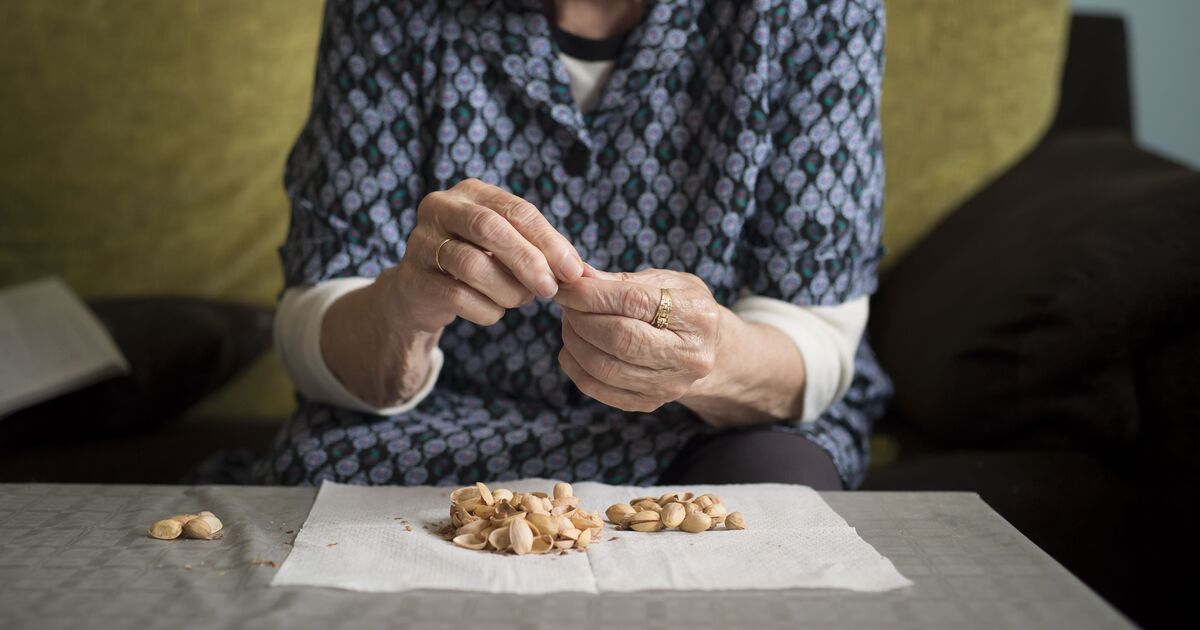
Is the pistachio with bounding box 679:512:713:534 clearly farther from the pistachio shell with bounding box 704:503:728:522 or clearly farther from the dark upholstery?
Result: the dark upholstery

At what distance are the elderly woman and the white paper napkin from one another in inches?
7.6

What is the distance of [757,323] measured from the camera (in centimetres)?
101

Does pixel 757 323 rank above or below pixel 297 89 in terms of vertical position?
below

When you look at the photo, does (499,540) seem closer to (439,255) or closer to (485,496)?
(485,496)

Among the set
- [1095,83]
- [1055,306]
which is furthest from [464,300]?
[1095,83]

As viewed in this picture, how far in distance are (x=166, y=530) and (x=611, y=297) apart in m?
0.34

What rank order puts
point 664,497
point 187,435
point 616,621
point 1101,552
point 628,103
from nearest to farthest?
point 616,621
point 664,497
point 1101,552
point 628,103
point 187,435

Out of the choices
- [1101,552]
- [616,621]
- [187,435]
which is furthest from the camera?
[187,435]

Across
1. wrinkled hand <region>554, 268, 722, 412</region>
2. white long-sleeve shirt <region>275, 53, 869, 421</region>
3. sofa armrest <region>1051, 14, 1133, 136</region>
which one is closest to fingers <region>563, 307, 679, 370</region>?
wrinkled hand <region>554, 268, 722, 412</region>

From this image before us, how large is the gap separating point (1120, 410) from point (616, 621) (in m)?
0.73

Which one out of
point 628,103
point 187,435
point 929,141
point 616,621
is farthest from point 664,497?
point 929,141

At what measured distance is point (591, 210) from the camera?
1100 mm

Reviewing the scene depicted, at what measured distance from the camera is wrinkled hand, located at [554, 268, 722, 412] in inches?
31.4

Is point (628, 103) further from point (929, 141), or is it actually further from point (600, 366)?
point (929, 141)
